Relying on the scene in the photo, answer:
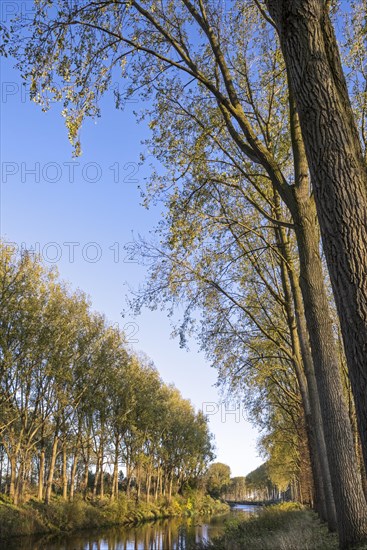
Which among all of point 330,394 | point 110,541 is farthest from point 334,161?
point 110,541

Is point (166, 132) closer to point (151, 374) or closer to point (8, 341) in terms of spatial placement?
point (8, 341)

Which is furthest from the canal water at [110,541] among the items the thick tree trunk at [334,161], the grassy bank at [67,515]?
the thick tree trunk at [334,161]

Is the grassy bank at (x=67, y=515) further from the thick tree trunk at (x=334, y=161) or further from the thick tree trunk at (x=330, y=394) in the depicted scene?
the thick tree trunk at (x=334, y=161)

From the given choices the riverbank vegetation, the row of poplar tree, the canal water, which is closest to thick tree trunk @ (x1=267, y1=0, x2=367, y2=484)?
the riverbank vegetation

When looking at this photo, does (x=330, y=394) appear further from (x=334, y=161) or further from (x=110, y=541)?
(x=110, y=541)

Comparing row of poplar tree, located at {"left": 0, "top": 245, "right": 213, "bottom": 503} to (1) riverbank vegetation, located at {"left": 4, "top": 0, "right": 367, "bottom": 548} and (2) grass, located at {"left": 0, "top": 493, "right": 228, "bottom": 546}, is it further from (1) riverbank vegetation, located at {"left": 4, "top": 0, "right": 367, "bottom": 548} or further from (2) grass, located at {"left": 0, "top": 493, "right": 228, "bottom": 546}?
(1) riverbank vegetation, located at {"left": 4, "top": 0, "right": 367, "bottom": 548}

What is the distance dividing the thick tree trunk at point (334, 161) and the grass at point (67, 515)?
23636 mm

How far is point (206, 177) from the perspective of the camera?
12391mm

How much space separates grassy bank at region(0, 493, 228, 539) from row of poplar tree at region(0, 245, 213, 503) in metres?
1.55

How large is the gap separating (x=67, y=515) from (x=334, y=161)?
29790mm

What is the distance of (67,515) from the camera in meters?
28.6

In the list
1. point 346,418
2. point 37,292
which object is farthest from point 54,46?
point 37,292

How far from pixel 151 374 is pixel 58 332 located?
21479mm

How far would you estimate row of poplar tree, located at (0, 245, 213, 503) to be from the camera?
24.8 meters
